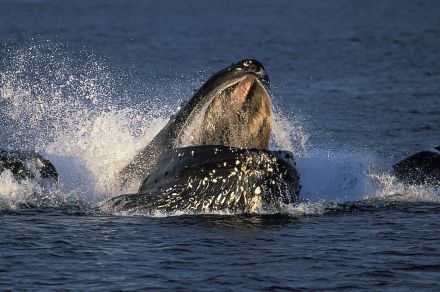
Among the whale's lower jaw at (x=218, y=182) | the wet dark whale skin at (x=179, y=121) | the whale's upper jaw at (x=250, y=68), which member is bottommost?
the whale's lower jaw at (x=218, y=182)

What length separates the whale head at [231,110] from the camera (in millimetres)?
12258

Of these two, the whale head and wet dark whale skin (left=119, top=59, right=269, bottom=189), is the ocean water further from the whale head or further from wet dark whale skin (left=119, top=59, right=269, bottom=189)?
the whale head

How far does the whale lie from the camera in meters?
15.1

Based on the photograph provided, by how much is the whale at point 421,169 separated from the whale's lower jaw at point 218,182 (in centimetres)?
287

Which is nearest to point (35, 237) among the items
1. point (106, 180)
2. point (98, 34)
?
point (106, 180)

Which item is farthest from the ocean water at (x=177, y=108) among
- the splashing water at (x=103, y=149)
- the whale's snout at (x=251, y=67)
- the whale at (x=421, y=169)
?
the whale's snout at (x=251, y=67)

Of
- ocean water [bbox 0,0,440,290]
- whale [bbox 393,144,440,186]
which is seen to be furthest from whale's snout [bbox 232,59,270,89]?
whale [bbox 393,144,440,186]

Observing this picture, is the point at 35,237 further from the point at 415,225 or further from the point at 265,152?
the point at 415,225

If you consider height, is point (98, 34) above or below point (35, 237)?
above

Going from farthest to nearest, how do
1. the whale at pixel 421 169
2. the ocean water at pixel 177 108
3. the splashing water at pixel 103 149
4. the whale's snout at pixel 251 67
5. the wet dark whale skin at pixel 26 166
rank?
1. the whale at pixel 421 169
2. the wet dark whale skin at pixel 26 166
3. the splashing water at pixel 103 149
4. the whale's snout at pixel 251 67
5. the ocean water at pixel 177 108

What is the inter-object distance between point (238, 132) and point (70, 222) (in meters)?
2.08

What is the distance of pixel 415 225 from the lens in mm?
12914

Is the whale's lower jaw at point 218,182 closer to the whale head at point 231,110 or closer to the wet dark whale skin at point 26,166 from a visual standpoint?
the whale head at point 231,110

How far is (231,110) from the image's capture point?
12.5m
